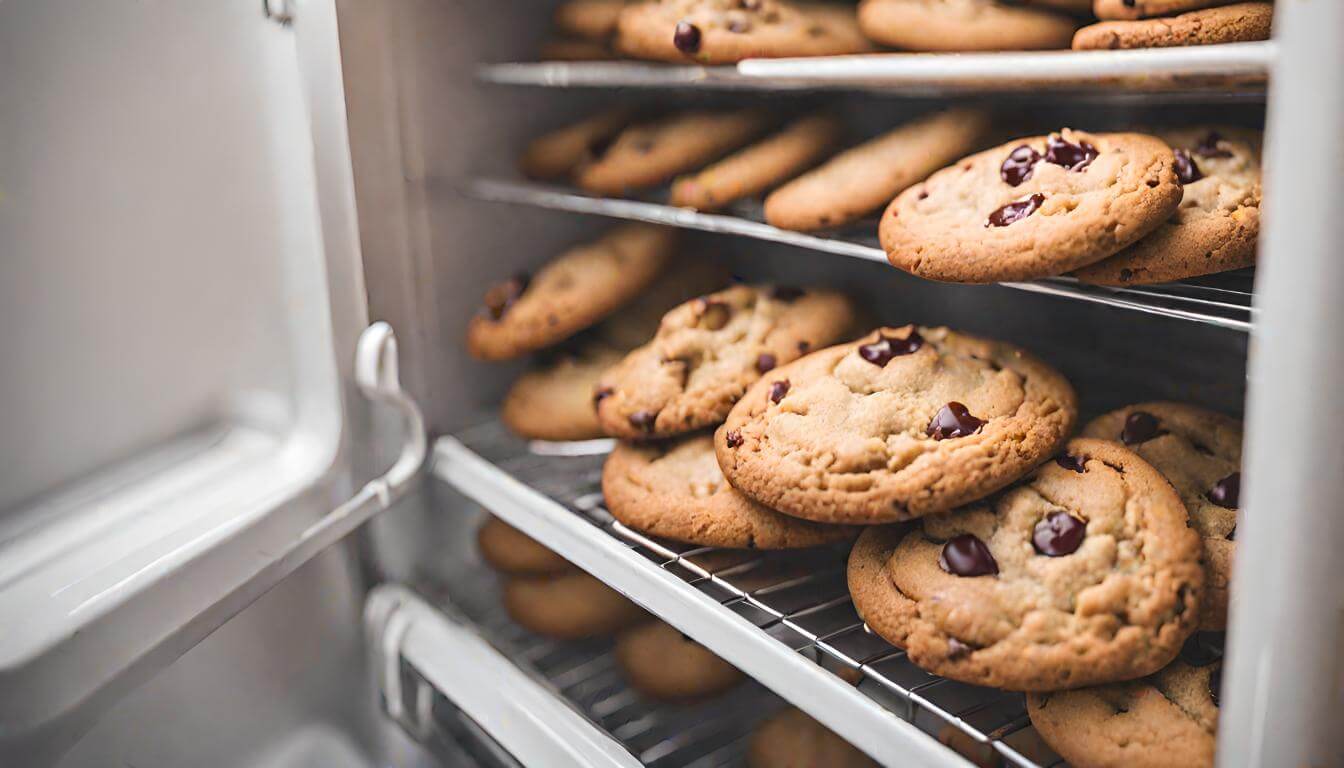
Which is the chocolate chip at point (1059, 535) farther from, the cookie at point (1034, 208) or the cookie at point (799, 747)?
the cookie at point (799, 747)

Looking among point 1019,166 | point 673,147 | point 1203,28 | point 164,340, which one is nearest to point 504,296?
point 673,147

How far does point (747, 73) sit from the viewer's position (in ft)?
4.13

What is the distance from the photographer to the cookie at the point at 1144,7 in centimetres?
99

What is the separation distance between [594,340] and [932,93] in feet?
2.26

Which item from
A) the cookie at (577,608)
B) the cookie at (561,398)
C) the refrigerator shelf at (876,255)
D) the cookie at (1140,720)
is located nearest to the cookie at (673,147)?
the refrigerator shelf at (876,255)

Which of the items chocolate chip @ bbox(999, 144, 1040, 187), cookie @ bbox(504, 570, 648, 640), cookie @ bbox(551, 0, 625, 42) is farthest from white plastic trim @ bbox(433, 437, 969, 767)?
cookie @ bbox(551, 0, 625, 42)

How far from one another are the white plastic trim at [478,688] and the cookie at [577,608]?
0.35 ft

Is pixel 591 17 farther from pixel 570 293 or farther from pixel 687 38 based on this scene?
pixel 570 293

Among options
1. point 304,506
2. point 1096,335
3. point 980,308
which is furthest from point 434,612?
point 1096,335

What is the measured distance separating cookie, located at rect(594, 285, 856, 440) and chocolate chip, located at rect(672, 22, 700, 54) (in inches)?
13.5

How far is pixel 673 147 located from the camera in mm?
1512

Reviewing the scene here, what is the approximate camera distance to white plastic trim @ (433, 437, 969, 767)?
101 centimetres

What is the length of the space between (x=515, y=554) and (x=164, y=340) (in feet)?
2.12

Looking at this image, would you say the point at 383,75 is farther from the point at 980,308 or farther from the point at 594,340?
the point at 980,308
